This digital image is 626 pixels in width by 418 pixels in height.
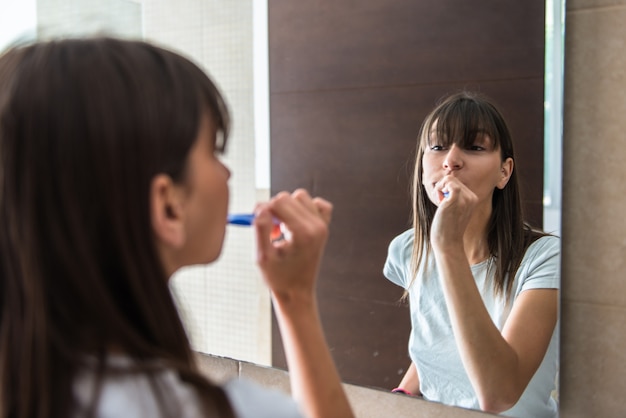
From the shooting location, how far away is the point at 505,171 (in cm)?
69

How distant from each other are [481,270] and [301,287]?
9.6 inches

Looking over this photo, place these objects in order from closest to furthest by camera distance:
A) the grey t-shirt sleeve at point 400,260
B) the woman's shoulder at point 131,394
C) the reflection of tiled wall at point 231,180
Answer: the woman's shoulder at point 131,394, the grey t-shirt sleeve at point 400,260, the reflection of tiled wall at point 231,180

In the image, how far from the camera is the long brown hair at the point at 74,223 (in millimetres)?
391

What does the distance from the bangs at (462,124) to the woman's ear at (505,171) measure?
0.02 meters

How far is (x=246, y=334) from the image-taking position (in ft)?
3.02

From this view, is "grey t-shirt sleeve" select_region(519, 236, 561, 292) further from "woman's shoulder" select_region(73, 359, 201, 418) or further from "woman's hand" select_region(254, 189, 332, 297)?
"woman's shoulder" select_region(73, 359, 201, 418)

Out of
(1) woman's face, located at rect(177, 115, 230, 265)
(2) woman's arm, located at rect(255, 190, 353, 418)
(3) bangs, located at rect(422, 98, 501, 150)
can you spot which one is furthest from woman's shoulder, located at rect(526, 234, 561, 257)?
(1) woman's face, located at rect(177, 115, 230, 265)

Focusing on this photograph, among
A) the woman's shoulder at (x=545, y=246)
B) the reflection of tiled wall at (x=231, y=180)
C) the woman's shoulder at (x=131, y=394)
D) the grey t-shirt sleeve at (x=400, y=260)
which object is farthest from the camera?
the reflection of tiled wall at (x=231, y=180)

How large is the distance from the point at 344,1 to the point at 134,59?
0.43 meters

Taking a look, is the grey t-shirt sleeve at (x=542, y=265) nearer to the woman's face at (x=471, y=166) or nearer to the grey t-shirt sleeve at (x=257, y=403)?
the woman's face at (x=471, y=166)

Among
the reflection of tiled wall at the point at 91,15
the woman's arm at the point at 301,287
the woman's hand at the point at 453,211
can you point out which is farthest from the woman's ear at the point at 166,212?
the reflection of tiled wall at the point at 91,15

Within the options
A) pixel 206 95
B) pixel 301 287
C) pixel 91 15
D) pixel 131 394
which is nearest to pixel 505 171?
pixel 301 287

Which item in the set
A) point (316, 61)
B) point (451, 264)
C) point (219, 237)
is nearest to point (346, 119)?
point (316, 61)

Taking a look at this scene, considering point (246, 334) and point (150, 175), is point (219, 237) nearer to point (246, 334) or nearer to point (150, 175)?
point (150, 175)
